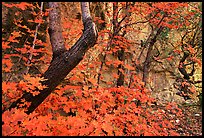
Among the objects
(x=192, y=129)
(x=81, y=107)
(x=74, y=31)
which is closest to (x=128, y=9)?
(x=74, y=31)

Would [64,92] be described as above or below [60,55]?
below

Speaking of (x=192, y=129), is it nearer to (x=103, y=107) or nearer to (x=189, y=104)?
(x=189, y=104)

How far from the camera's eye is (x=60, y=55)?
352 cm

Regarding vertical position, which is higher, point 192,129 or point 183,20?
point 183,20

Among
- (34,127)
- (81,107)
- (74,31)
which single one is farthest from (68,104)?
(74,31)

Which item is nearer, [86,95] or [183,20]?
[86,95]

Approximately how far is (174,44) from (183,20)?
3322 millimetres

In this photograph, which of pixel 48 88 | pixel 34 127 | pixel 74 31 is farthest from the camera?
pixel 74 31

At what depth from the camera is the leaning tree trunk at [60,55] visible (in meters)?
3.39

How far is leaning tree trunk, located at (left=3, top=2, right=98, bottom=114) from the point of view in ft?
11.1

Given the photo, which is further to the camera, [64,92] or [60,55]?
[64,92]

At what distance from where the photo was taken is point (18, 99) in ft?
11.7

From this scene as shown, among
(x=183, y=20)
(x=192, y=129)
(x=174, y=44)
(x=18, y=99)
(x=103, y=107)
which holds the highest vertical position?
(x=183, y=20)

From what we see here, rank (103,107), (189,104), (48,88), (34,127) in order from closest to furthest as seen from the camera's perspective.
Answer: (34,127) < (48,88) < (103,107) < (189,104)
